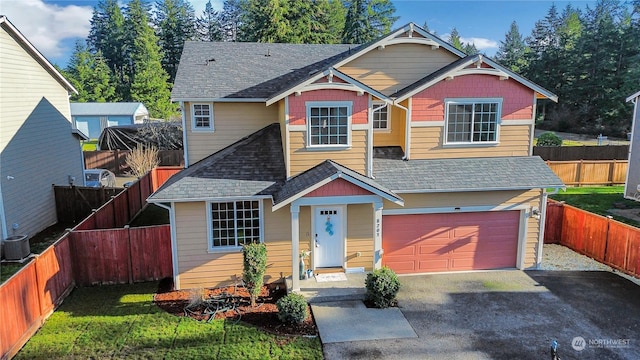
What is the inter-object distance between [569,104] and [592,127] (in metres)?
4.21

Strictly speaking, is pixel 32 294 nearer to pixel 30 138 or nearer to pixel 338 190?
pixel 338 190

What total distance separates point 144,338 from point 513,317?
947 cm

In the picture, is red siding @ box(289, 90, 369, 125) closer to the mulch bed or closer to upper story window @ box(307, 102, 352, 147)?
upper story window @ box(307, 102, 352, 147)

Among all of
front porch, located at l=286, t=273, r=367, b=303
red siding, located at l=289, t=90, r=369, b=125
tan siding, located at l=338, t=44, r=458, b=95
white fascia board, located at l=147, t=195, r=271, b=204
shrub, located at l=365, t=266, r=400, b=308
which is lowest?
front porch, located at l=286, t=273, r=367, b=303

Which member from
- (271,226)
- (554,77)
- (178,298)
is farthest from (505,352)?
(554,77)

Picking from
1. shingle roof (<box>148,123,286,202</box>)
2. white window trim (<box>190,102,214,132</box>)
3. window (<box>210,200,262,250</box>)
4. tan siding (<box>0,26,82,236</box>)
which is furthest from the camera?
tan siding (<box>0,26,82,236</box>)

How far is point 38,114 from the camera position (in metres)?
18.4

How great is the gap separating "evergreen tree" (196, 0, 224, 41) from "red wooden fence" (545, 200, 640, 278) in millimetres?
69605

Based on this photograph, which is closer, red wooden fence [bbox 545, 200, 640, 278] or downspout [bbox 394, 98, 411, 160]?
red wooden fence [bbox 545, 200, 640, 278]

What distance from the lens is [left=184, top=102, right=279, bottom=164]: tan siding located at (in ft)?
49.2

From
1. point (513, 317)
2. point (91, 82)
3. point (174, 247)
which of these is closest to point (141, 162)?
point (174, 247)

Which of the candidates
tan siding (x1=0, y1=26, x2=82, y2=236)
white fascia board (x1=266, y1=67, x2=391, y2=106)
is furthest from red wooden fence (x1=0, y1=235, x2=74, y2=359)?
white fascia board (x1=266, y1=67, x2=391, y2=106)

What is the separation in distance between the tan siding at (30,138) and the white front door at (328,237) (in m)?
11.7

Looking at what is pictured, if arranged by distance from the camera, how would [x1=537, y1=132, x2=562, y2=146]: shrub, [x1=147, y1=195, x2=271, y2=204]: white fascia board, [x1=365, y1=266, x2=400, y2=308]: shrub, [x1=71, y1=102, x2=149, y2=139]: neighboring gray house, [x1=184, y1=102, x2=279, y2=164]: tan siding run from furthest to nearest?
[x1=71, y1=102, x2=149, y2=139]: neighboring gray house, [x1=537, y1=132, x2=562, y2=146]: shrub, [x1=184, y1=102, x2=279, y2=164]: tan siding, [x1=147, y1=195, x2=271, y2=204]: white fascia board, [x1=365, y1=266, x2=400, y2=308]: shrub
